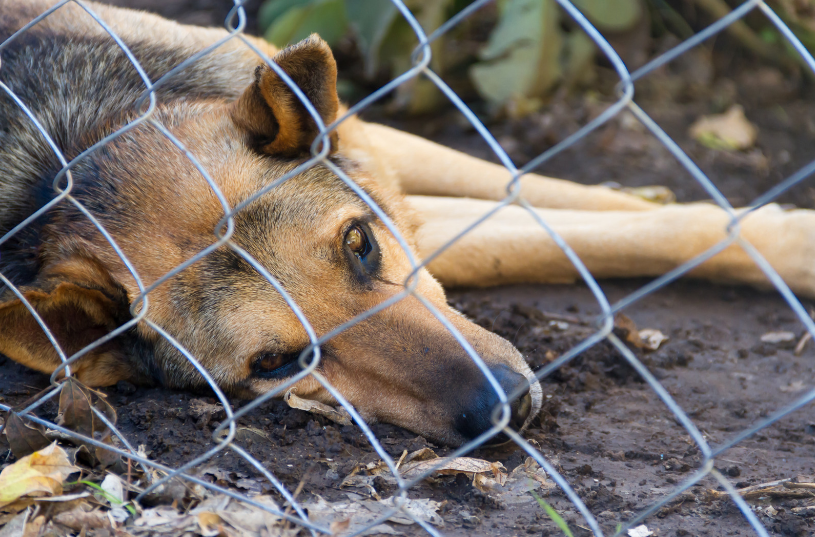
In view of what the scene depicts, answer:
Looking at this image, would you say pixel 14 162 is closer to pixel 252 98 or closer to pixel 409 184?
pixel 252 98

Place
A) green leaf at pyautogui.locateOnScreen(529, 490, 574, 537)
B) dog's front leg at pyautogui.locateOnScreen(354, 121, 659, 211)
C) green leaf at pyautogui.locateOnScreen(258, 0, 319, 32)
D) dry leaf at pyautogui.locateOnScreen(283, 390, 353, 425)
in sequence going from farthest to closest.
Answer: green leaf at pyautogui.locateOnScreen(258, 0, 319, 32)
dog's front leg at pyautogui.locateOnScreen(354, 121, 659, 211)
dry leaf at pyautogui.locateOnScreen(283, 390, 353, 425)
green leaf at pyautogui.locateOnScreen(529, 490, 574, 537)

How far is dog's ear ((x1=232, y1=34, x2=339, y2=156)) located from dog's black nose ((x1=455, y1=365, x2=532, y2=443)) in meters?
1.19

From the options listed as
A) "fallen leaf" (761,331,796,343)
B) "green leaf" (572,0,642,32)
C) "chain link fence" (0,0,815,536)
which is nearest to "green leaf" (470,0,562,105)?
"green leaf" (572,0,642,32)

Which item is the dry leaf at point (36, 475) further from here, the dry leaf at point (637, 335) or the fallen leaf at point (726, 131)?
the fallen leaf at point (726, 131)

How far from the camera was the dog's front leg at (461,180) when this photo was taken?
4.36m

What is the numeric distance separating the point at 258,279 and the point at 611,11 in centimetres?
423

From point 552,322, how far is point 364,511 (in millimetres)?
1784

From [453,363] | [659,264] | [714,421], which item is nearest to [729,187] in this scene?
[659,264]

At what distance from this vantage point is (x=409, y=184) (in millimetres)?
4531

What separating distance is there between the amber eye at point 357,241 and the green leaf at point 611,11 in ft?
12.1

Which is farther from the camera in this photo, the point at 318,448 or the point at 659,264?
the point at 659,264

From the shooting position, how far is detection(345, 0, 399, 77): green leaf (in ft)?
16.9

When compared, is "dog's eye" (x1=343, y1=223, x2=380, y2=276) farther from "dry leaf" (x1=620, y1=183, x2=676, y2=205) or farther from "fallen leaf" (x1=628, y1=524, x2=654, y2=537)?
"dry leaf" (x1=620, y1=183, x2=676, y2=205)

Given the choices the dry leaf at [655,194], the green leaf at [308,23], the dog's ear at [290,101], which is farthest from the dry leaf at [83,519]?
the green leaf at [308,23]
